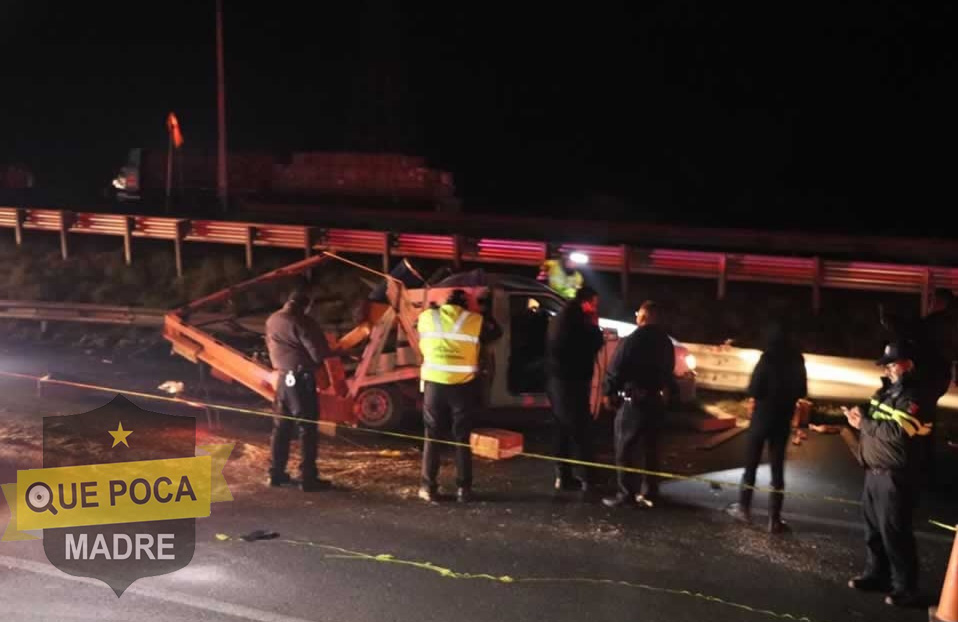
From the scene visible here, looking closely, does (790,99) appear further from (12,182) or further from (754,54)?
(12,182)

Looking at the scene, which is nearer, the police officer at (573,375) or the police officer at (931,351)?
the police officer at (931,351)

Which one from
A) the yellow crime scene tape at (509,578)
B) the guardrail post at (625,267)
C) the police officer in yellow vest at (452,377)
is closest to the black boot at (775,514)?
the yellow crime scene tape at (509,578)

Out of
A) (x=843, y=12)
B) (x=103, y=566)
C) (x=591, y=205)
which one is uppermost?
(x=843, y=12)

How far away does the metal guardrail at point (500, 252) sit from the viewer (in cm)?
1504

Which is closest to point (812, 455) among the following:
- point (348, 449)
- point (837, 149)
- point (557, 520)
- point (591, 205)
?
point (557, 520)

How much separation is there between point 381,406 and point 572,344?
2.93 m

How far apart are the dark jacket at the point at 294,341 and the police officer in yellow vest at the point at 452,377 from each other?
3.13 feet

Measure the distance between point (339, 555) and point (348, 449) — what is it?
3.03 metres

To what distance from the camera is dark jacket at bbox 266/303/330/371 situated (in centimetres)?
810

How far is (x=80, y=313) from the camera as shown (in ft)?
51.1

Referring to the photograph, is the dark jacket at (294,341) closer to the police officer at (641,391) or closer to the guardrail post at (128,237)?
the police officer at (641,391)

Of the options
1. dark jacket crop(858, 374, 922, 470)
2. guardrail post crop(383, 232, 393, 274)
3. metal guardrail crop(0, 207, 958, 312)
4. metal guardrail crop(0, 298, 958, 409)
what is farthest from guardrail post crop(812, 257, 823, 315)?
dark jacket crop(858, 374, 922, 470)

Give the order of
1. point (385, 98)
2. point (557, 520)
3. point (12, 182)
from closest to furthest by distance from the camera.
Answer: point (557, 520), point (12, 182), point (385, 98)

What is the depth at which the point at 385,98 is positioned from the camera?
143 feet
